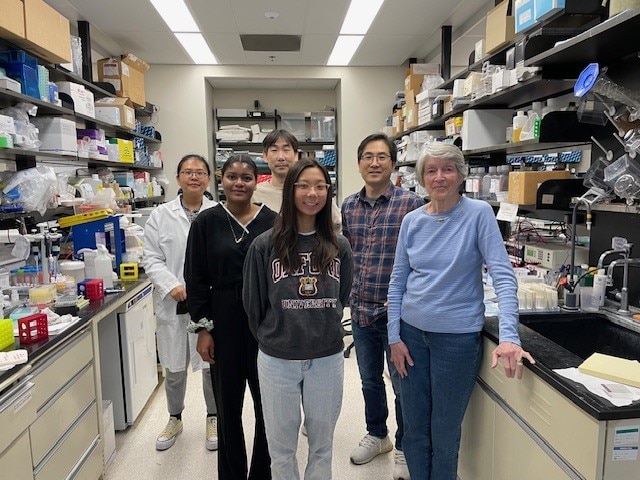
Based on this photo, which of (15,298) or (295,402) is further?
(15,298)

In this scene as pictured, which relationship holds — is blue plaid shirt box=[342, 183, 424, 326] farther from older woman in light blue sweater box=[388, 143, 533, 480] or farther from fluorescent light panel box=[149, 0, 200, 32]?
fluorescent light panel box=[149, 0, 200, 32]

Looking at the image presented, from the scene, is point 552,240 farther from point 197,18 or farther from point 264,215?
point 197,18

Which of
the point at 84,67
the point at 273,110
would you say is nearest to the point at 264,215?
the point at 84,67

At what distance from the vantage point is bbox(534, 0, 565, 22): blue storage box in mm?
1784

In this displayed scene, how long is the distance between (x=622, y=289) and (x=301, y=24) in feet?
11.3

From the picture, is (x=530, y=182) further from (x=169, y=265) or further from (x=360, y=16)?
(x=360, y=16)

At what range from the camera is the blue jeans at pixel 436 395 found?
1523 mm

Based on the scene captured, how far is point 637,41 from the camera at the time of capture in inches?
62.7

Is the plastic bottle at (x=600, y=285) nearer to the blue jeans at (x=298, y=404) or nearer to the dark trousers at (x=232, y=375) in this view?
the blue jeans at (x=298, y=404)

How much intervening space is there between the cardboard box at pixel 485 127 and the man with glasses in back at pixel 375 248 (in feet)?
3.68

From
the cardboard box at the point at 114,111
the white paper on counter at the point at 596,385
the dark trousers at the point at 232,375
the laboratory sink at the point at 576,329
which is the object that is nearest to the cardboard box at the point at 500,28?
the laboratory sink at the point at 576,329

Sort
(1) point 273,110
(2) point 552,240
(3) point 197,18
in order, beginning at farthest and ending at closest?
(1) point 273,110 < (3) point 197,18 < (2) point 552,240

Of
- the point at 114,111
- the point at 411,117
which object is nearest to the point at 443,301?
the point at 411,117

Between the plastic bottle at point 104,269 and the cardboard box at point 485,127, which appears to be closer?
the plastic bottle at point 104,269
